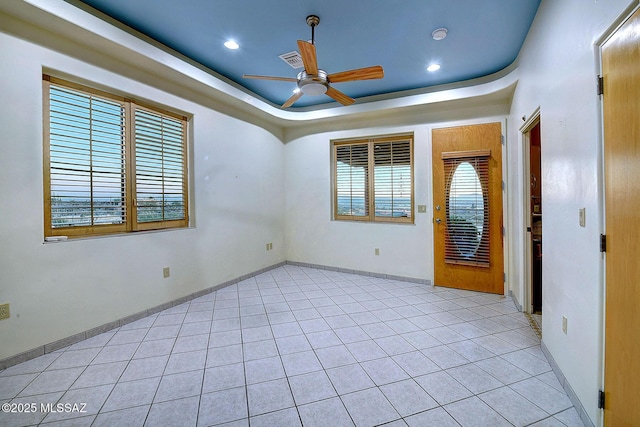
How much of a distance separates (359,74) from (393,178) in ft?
7.00

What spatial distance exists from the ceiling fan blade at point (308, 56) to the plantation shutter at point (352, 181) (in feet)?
7.37

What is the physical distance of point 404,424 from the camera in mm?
1536

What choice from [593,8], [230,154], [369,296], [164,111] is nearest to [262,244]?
[230,154]

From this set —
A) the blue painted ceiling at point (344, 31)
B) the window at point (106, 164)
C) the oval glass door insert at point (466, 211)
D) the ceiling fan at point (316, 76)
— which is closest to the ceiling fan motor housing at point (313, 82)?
the ceiling fan at point (316, 76)

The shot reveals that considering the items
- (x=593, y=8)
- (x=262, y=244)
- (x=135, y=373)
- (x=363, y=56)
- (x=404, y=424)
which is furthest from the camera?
(x=262, y=244)

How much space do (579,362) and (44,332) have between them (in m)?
3.85

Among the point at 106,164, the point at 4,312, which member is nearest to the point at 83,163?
the point at 106,164

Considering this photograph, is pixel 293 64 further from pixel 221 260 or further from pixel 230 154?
pixel 221 260

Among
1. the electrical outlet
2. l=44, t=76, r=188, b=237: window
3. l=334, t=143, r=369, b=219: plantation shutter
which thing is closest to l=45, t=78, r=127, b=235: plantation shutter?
l=44, t=76, r=188, b=237: window

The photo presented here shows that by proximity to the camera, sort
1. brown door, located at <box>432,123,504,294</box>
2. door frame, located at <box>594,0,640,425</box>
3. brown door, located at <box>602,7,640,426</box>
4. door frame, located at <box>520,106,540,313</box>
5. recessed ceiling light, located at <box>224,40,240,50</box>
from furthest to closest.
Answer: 1. brown door, located at <box>432,123,504,294</box>
2. door frame, located at <box>520,106,540,313</box>
3. recessed ceiling light, located at <box>224,40,240,50</box>
4. door frame, located at <box>594,0,640,425</box>
5. brown door, located at <box>602,7,640,426</box>

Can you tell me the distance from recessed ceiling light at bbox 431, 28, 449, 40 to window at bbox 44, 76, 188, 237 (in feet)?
10.1

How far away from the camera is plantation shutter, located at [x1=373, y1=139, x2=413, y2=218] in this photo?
428 centimetres

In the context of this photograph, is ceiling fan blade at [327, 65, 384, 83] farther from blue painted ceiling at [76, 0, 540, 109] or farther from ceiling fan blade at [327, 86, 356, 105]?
blue painted ceiling at [76, 0, 540, 109]

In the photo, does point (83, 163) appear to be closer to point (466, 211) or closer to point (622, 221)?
point (622, 221)
